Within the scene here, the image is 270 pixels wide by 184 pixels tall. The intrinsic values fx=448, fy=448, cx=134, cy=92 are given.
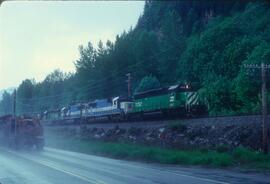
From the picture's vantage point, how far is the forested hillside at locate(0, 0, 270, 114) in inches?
1777

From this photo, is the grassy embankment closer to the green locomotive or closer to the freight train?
the green locomotive

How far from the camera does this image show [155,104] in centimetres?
4294

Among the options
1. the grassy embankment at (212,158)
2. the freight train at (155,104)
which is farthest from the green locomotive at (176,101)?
the grassy embankment at (212,158)

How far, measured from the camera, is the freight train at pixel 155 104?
131 feet

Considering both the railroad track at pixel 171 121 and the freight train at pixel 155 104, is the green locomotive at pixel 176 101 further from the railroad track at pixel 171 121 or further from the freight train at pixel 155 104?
the railroad track at pixel 171 121

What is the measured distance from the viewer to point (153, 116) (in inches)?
1703

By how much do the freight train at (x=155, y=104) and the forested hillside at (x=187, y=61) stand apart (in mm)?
2582

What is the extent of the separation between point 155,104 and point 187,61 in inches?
1016

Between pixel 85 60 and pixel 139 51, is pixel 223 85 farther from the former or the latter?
pixel 85 60

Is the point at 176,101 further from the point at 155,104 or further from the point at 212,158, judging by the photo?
the point at 212,158

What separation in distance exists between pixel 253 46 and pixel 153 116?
1882cm

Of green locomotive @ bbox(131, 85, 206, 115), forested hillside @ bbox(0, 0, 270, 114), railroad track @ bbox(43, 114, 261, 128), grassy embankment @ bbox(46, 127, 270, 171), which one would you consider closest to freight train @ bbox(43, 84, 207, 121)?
green locomotive @ bbox(131, 85, 206, 115)

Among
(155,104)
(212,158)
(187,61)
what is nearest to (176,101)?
(155,104)

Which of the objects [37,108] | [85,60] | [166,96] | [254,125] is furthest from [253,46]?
[37,108]
